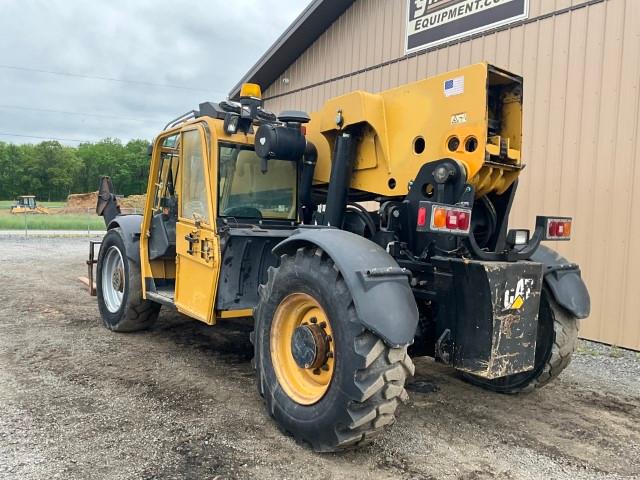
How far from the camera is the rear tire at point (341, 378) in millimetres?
3154

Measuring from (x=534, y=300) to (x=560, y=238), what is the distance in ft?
2.52

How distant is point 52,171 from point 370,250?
3302 inches

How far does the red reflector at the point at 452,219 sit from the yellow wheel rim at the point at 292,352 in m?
0.95

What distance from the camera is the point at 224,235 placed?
4715mm

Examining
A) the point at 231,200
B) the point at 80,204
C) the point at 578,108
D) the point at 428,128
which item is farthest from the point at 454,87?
the point at 80,204

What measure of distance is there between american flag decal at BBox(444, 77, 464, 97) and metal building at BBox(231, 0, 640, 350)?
373 centimetres

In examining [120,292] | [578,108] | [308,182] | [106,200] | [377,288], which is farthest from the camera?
[106,200]

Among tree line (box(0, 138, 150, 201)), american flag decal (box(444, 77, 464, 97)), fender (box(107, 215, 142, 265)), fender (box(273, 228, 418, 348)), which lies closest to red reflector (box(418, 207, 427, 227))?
fender (box(273, 228, 418, 348))

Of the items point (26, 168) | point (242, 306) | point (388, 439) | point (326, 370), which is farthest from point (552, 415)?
point (26, 168)

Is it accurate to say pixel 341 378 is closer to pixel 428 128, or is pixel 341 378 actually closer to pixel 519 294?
pixel 519 294

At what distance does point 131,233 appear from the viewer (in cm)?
636

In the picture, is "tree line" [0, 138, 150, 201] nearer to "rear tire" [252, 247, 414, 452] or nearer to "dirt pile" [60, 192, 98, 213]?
"dirt pile" [60, 192, 98, 213]

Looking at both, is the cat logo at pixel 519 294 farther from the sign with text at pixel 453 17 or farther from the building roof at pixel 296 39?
the building roof at pixel 296 39

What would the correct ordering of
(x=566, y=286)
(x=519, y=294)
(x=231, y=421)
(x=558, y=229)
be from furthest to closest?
1. (x=566, y=286)
2. (x=558, y=229)
3. (x=231, y=421)
4. (x=519, y=294)
